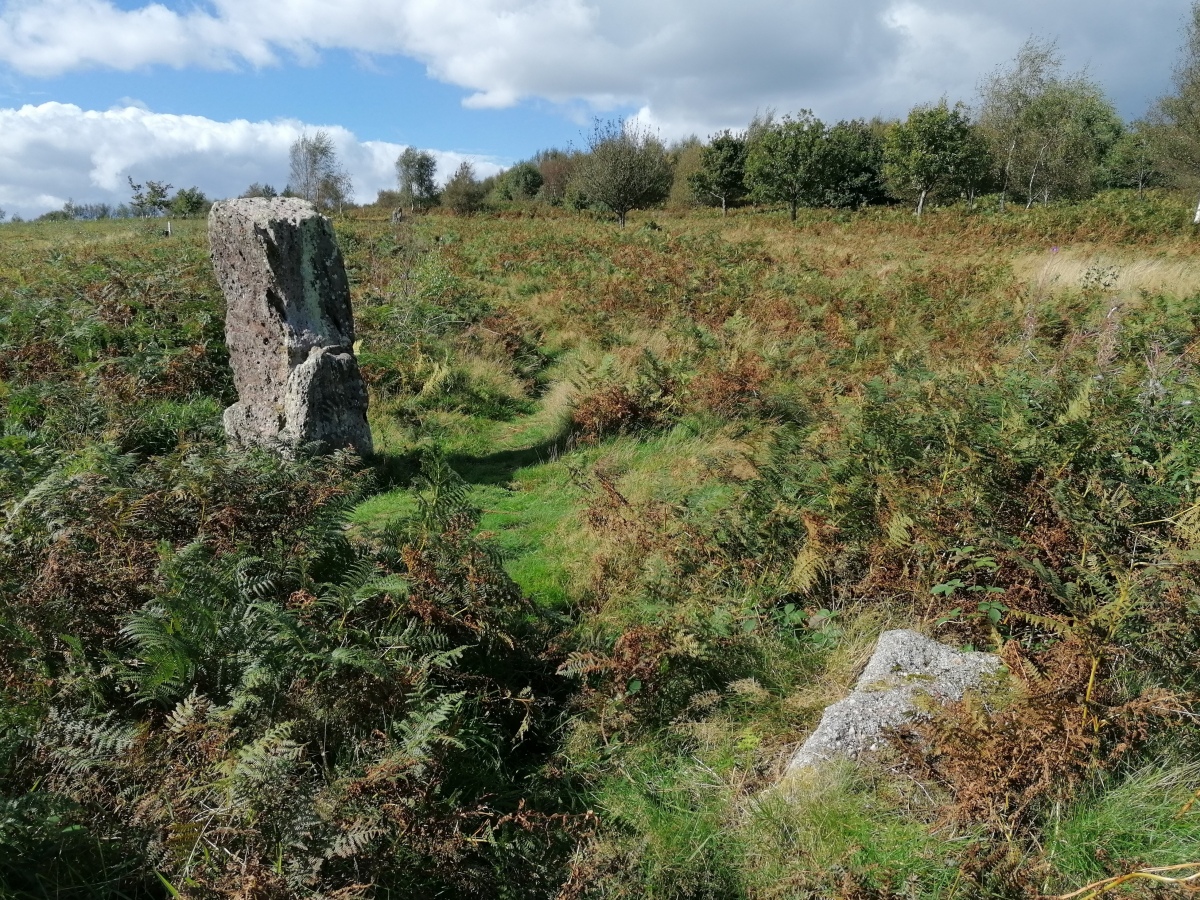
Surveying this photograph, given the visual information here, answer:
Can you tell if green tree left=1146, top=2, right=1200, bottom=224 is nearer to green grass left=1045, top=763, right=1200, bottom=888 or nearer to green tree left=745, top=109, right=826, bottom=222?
green tree left=745, top=109, right=826, bottom=222

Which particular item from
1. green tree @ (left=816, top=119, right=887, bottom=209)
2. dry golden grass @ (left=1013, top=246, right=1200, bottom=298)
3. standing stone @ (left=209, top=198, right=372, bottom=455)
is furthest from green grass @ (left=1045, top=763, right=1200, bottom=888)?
green tree @ (left=816, top=119, right=887, bottom=209)

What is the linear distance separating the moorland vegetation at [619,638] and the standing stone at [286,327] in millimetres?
536

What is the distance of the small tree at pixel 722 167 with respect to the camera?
134 ft

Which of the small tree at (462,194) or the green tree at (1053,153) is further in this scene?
the small tree at (462,194)

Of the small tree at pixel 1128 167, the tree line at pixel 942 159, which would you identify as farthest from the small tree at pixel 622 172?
the small tree at pixel 1128 167

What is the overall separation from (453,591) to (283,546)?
1046mm

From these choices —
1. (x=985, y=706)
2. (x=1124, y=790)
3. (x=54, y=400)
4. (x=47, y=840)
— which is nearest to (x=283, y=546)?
(x=47, y=840)

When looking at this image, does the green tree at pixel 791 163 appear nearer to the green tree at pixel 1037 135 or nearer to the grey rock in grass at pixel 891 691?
the green tree at pixel 1037 135

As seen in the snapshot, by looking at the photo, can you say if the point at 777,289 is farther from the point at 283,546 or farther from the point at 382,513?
the point at 283,546

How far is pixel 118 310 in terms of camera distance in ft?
31.1

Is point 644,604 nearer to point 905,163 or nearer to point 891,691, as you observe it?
point 891,691

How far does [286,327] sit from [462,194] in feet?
135

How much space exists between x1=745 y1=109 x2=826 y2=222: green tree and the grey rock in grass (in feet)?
102

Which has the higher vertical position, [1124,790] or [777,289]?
[777,289]
